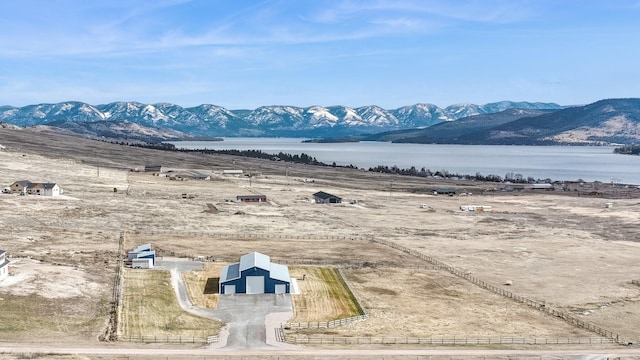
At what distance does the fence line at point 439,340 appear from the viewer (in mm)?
43781

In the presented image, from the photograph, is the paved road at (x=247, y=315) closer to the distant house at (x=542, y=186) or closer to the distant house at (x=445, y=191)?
the distant house at (x=445, y=191)

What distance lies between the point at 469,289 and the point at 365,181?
11963 cm

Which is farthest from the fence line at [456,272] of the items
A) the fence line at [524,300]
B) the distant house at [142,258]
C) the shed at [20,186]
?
the shed at [20,186]

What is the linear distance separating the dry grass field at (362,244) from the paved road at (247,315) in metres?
6.39

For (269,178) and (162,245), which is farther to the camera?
(269,178)

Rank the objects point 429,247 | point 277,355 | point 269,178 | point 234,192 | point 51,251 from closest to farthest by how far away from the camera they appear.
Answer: point 277,355 < point 51,251 < point 429,247 < point 234,192 < point 269,178

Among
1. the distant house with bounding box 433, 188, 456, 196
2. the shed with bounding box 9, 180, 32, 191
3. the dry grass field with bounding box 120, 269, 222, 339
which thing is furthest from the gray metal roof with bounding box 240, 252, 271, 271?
the distant house with bounding box 433, 188, 456, 196

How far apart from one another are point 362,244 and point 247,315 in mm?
35875

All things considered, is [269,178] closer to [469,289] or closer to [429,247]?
[429,247]

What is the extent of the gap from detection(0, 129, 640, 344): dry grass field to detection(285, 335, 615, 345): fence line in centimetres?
145

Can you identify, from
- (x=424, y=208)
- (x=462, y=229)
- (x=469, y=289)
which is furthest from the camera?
(x=424, y=208)

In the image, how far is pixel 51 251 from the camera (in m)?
67.2

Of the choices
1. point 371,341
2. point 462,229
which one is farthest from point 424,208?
point 371,341

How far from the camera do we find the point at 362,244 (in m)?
83.9
